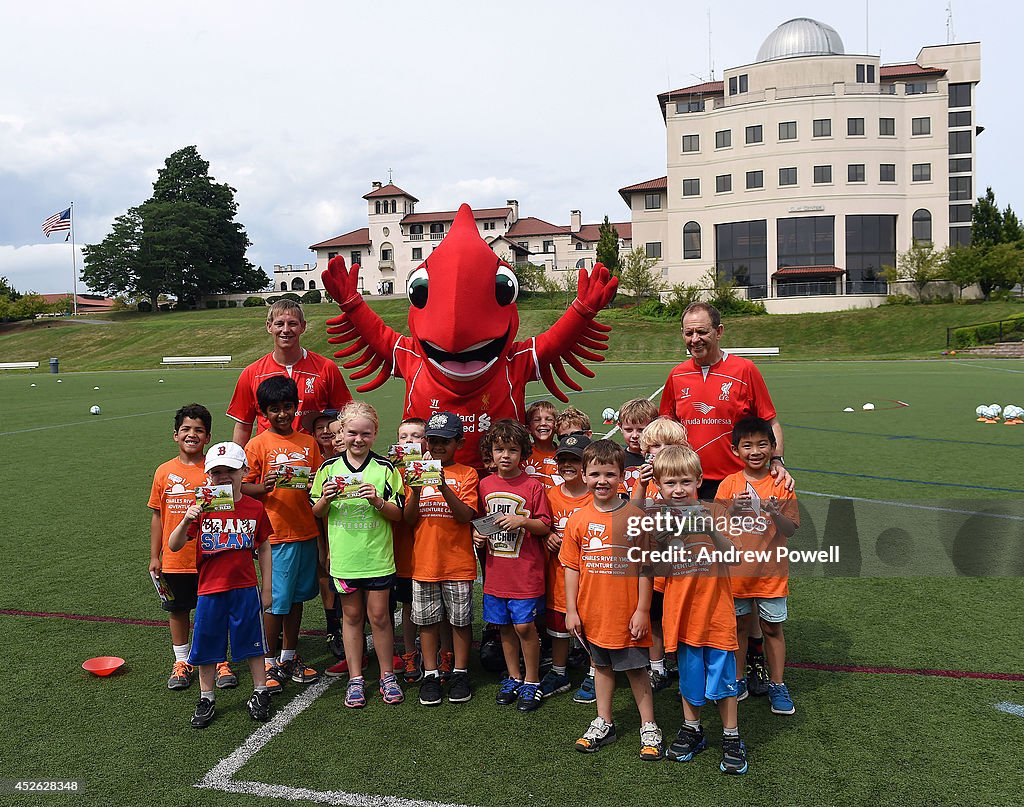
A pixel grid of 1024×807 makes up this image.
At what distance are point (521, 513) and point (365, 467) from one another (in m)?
0.81

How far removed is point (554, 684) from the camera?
3.96 meters

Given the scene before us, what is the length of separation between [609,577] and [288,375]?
7.80ft

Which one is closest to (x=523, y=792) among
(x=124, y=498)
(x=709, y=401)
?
(x=709, y=401)

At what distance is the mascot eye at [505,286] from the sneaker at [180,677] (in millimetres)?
2762

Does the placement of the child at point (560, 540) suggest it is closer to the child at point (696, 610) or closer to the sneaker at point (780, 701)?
the child at point (696, 610)

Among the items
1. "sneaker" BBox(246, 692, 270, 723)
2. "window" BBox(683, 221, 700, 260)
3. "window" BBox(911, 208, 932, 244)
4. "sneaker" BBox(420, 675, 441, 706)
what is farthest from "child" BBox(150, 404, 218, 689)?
"window" BBox(911, 208, 932, 244)

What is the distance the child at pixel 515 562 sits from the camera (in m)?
3.83

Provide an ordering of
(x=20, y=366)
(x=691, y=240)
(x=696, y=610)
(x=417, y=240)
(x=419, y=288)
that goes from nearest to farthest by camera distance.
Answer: (x=696, y=610), (x=419, y=288), (x=20, y=366), (x=691, y=240), (x=417, y=240)

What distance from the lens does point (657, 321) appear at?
1778 inches

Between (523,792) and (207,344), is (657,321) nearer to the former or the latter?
(207,344)

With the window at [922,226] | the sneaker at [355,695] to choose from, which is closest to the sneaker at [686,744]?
the sneaker at [355,695]

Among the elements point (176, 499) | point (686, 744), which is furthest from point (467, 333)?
point (686, 744)

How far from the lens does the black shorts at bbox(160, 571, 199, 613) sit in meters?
4.05

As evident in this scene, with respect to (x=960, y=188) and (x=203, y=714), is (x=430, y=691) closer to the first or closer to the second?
(x=203, y=714)
